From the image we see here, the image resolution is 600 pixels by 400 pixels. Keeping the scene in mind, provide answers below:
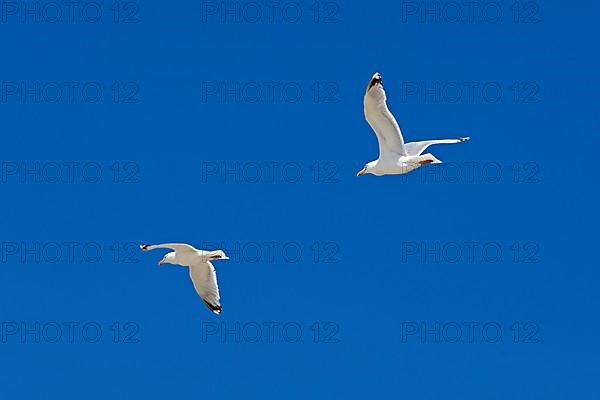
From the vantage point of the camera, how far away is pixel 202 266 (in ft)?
77.7

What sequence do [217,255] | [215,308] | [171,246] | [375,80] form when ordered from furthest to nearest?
[215,308] → [217,255] → [171,246] → [375,80]

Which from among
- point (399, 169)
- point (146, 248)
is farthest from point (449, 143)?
point (146, 248)

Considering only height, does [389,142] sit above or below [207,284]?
above

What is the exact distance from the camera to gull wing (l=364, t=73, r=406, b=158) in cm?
2030

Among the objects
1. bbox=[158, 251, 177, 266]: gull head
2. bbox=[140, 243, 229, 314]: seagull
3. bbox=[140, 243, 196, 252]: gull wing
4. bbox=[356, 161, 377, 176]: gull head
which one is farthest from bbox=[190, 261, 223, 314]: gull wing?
bbox=[356, 161, 377, 176]: gull head

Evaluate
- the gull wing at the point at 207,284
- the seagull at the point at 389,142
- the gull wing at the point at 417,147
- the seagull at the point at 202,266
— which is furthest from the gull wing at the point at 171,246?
the gull wing at the point at 417,147

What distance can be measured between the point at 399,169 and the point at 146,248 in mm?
4293

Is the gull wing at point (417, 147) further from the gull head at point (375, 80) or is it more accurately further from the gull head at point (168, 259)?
the gull head at point (168, 259)

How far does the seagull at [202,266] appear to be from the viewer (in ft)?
74.5

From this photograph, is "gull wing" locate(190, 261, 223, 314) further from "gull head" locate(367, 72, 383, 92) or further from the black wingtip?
"gull head" locate(367, 72, 383, 92)

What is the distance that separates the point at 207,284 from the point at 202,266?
1.65 feet

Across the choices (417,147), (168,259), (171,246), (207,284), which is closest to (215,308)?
(207,284)

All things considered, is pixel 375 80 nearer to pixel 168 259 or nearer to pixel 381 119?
pixel 381 119

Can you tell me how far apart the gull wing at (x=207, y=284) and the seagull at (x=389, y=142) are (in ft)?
13.8
